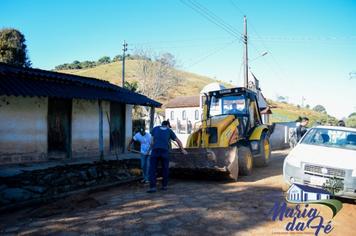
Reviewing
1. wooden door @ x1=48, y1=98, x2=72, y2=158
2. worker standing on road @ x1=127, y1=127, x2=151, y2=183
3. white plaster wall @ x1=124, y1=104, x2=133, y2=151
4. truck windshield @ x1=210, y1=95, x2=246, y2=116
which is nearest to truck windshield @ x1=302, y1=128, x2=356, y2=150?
truck windshield @ x1=210, y1=95, x2=246, y2=116

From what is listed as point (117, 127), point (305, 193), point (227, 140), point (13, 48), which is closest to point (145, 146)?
point (227, 140)

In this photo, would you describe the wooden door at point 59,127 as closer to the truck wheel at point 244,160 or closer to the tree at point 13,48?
the truck wheel at point 244,160

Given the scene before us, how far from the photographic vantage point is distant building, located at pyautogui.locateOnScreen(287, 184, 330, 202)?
20.3 ft

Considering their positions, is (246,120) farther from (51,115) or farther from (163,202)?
(51,115)

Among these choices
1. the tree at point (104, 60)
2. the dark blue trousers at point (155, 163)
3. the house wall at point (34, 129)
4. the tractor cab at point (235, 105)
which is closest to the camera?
the dark blue trousers at point (155, 163)

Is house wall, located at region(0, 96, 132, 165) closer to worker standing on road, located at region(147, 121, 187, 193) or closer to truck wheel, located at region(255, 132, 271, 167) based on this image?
worker standing on road, located at region(147, 121, 187, 193)

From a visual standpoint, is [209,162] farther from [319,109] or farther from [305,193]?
[319,109]

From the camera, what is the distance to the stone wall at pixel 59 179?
7.23m

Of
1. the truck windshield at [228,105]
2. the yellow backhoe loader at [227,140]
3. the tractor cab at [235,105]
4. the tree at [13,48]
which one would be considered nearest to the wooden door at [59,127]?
the yellow backhoe loader at [227,140]

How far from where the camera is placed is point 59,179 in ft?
29.4

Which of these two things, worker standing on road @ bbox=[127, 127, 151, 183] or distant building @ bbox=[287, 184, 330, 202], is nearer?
distant building @ bbox=[287, 184, 330, 202]

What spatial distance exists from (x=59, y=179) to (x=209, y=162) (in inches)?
175

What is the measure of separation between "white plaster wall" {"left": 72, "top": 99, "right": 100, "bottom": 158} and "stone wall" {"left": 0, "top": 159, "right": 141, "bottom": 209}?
2.56m

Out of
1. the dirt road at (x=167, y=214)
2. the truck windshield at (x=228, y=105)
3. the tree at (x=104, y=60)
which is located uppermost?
the tree at (x=104, y=60)
